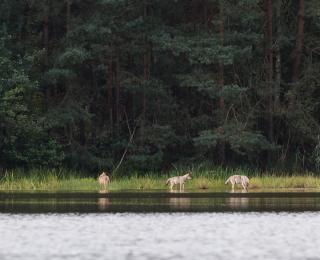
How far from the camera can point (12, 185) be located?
42.0 metres

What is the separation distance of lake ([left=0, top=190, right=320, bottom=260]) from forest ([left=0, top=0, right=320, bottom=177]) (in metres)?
14.5

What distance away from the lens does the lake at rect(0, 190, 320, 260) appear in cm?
1706

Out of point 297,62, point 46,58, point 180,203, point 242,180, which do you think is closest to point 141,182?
point 242,180

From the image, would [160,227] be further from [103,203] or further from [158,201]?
[158,201]

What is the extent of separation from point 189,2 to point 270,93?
896cm

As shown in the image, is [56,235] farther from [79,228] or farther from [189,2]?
[189,2]

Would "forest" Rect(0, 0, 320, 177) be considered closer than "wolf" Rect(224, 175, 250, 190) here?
No

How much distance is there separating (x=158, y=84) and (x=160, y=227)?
29.0m

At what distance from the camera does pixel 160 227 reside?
21516 millimetres

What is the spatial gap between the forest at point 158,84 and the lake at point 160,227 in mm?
14512

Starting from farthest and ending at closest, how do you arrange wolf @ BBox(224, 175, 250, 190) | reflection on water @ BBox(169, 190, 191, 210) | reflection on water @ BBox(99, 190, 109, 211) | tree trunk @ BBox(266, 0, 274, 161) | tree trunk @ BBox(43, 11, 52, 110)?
tree trunk @ BBox(266, 0, 274, 161) → tree trunk @ BBox(43, 11, 52, 110) → wolf @ BBox(224, 175, 250, 190) → reflection on water @ BBox(169, 190, 191, 210) → reflection on water @ BBox(99, 190, 109, 211)

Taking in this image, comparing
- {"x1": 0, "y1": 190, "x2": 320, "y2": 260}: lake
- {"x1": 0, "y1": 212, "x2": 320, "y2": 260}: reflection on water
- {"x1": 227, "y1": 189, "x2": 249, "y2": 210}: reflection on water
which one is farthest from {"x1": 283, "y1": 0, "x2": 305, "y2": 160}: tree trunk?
{"x1": 0, "y1": 212, "x2": 320, "y2": 260}: reflection on water

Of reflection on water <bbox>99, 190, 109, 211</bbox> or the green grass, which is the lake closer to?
reflection on water <bbox>99, 190, 109, 211</bbox>

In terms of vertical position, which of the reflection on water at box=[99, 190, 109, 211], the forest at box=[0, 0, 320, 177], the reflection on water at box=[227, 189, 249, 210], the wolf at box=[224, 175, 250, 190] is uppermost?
the forest at box=[0, 0, 320, 177]
